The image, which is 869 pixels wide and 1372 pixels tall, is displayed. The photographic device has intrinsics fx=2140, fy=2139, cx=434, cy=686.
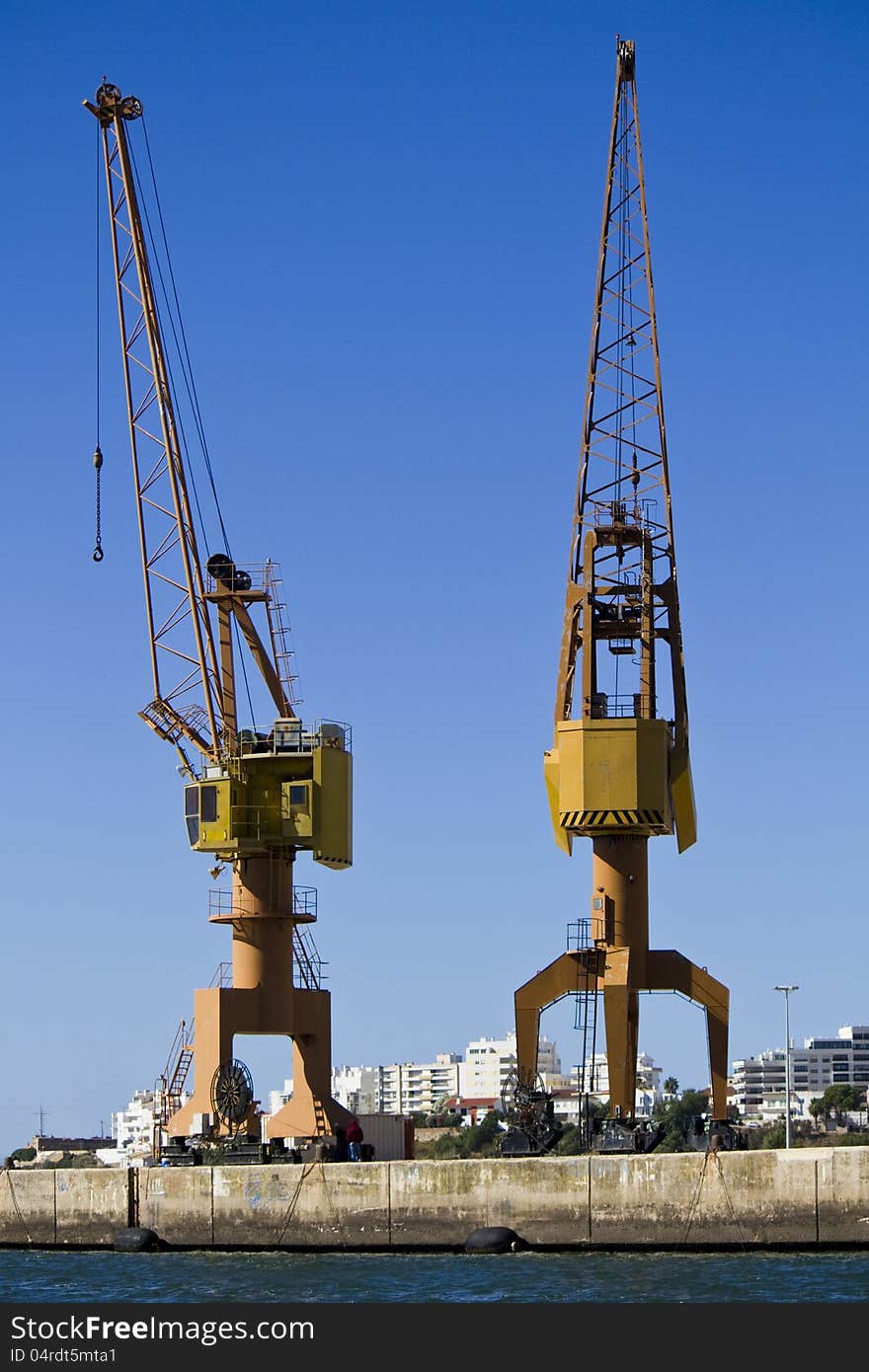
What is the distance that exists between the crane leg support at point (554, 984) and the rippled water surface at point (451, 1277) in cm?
765

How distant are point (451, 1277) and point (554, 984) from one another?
41.8 feet

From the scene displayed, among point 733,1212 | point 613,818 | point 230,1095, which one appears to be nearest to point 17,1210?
point 230,1095

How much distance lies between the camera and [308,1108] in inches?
2325

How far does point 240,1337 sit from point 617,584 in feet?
103

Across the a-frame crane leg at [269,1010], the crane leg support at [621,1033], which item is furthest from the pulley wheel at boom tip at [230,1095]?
the crane leg support at [621,1033]

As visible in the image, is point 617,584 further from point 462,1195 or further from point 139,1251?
point 139,1251

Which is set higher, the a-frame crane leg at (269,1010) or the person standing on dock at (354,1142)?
the a-frame crane leg at (269,1010)

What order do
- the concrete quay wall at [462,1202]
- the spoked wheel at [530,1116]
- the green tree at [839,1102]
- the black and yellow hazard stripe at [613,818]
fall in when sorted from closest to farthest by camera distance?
the concrete quay wall at [462,1202]
the spoked wheel at [530,1116]
the black and yellow hazard stripe at [613,818]
the green tree at [839,1102]

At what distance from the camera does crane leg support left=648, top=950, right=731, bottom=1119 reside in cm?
5425

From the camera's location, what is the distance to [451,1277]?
140ft

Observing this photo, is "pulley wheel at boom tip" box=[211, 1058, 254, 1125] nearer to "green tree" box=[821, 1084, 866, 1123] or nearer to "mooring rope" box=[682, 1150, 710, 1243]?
"mooring rope" box=[682, 1150, 710, 1243]

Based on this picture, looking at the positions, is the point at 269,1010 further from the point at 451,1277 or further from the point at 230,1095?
the point at 451,1277

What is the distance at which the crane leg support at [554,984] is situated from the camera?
5409cm

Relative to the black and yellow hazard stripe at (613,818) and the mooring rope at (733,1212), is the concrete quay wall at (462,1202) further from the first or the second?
the black and yellow hazard stripe at (613,818)
